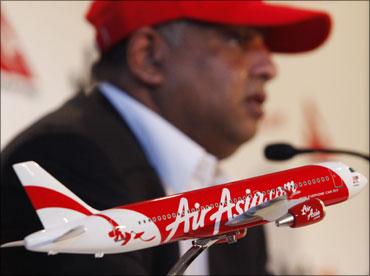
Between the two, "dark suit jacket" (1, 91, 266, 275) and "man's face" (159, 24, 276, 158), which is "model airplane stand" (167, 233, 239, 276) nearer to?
"dark suit jacket" (1, 91, 266, 275)

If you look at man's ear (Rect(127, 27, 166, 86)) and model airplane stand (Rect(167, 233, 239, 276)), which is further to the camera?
man's ear (Rect(127, 27, 166, 86))

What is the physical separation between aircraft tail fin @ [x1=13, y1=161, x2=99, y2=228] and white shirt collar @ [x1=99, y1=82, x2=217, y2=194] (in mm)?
499

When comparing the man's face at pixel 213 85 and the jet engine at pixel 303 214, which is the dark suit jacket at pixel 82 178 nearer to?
the man's face at pixel 213 85

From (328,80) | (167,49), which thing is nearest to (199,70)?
(167,49)

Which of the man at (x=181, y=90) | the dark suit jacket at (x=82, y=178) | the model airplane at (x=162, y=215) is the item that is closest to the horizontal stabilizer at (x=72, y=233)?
the model airplane at (x=162, y=215)

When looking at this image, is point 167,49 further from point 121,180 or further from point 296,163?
point 296,163

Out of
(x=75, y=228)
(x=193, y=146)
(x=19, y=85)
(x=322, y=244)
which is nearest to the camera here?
(x=75, y=228)

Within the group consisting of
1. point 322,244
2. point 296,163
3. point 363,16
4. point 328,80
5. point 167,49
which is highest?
point 167,49

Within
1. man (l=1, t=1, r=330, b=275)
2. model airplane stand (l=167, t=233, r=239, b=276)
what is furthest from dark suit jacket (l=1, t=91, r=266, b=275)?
model airplane stand (l=167, t=233, r=239, b=276)

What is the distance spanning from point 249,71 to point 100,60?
213mm

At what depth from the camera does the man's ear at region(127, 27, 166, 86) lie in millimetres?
1046

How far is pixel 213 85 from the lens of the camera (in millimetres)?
1041

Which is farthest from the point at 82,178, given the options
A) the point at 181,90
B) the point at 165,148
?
the point at 181,90

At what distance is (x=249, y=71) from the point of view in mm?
1049
